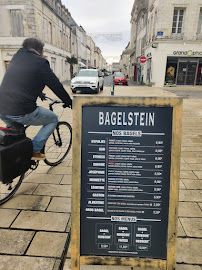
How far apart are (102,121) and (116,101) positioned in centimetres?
18

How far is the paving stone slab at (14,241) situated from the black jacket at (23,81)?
1289 millimetres

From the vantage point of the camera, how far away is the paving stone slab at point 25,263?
181cm

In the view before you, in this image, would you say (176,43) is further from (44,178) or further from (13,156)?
(13,156)

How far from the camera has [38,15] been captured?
22.7 meters

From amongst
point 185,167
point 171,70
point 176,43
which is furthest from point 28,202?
point 171,70

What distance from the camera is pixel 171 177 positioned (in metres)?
1.64

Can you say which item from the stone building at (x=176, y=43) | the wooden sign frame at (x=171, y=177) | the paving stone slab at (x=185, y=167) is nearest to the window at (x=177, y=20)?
the stone building at (x=176, y=43)

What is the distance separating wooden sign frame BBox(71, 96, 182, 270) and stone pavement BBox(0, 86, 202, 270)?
0.25m

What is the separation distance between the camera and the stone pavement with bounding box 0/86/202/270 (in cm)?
189

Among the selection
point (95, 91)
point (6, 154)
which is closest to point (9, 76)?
point (6, 154)

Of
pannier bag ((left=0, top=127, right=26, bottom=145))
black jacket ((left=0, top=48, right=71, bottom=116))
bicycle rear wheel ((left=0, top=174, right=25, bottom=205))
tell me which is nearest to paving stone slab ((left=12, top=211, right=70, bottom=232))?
bicycle rear wheel ((left=0, top=174, right=25, bottom=205))

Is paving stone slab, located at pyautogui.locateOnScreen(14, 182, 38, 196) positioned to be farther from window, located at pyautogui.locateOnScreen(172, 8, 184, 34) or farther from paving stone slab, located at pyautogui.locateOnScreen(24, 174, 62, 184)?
window, located at pyautogui.locateOnScreen(172, 8, 184, 34)

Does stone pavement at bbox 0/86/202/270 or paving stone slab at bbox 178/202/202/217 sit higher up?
paving stone slab at bbox 178/202/202/217

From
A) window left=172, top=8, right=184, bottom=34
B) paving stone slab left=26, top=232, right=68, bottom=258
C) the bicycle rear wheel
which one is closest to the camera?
paving stone slab left=26, top=232, right=68, bottom=258
